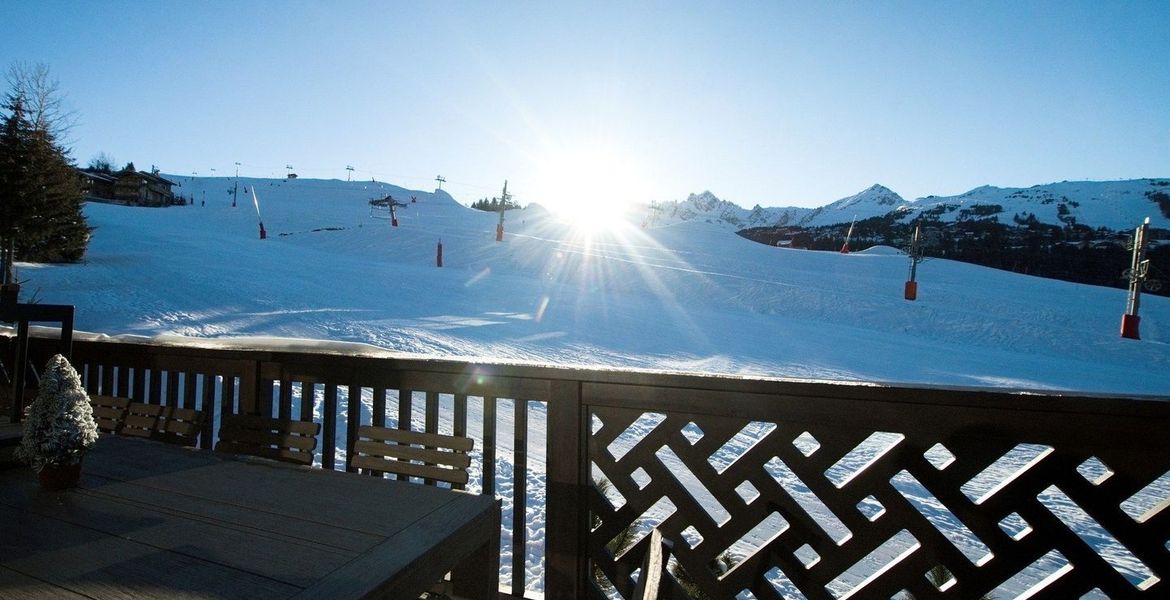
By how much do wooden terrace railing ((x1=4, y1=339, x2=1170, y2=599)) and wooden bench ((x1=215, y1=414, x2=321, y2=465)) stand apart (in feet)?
0.44

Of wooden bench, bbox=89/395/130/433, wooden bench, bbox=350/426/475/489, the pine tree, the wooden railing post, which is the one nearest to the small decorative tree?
wooden bench, bbox=350/426/475/489

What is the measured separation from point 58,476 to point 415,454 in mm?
956

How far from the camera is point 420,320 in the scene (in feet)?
33.0

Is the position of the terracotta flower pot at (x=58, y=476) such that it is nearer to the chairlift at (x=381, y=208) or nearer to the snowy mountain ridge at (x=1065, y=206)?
the chairlift at (x=381, y=208)

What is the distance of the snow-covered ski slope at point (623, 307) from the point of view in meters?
8.62

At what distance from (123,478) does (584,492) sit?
139cm

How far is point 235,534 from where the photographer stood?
1.39 meters

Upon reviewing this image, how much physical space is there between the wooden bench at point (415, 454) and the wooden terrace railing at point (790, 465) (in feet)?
0.35

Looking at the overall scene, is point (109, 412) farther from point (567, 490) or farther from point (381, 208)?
point (381, 208)

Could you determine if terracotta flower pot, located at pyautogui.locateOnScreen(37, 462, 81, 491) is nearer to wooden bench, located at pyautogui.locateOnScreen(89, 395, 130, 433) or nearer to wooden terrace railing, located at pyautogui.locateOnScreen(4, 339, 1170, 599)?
wooden terrace railing, located at pyautogui.locateOnScreen(4, 339, 1170, 599)

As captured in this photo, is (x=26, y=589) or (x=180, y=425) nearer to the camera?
(x=26, y=589)

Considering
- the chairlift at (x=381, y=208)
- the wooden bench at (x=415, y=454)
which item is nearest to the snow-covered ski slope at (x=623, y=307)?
the wooden bench at (x=415, y=454)

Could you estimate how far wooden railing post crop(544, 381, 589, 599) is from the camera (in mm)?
1938

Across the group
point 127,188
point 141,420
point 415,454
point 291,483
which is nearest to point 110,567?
point 291,483
